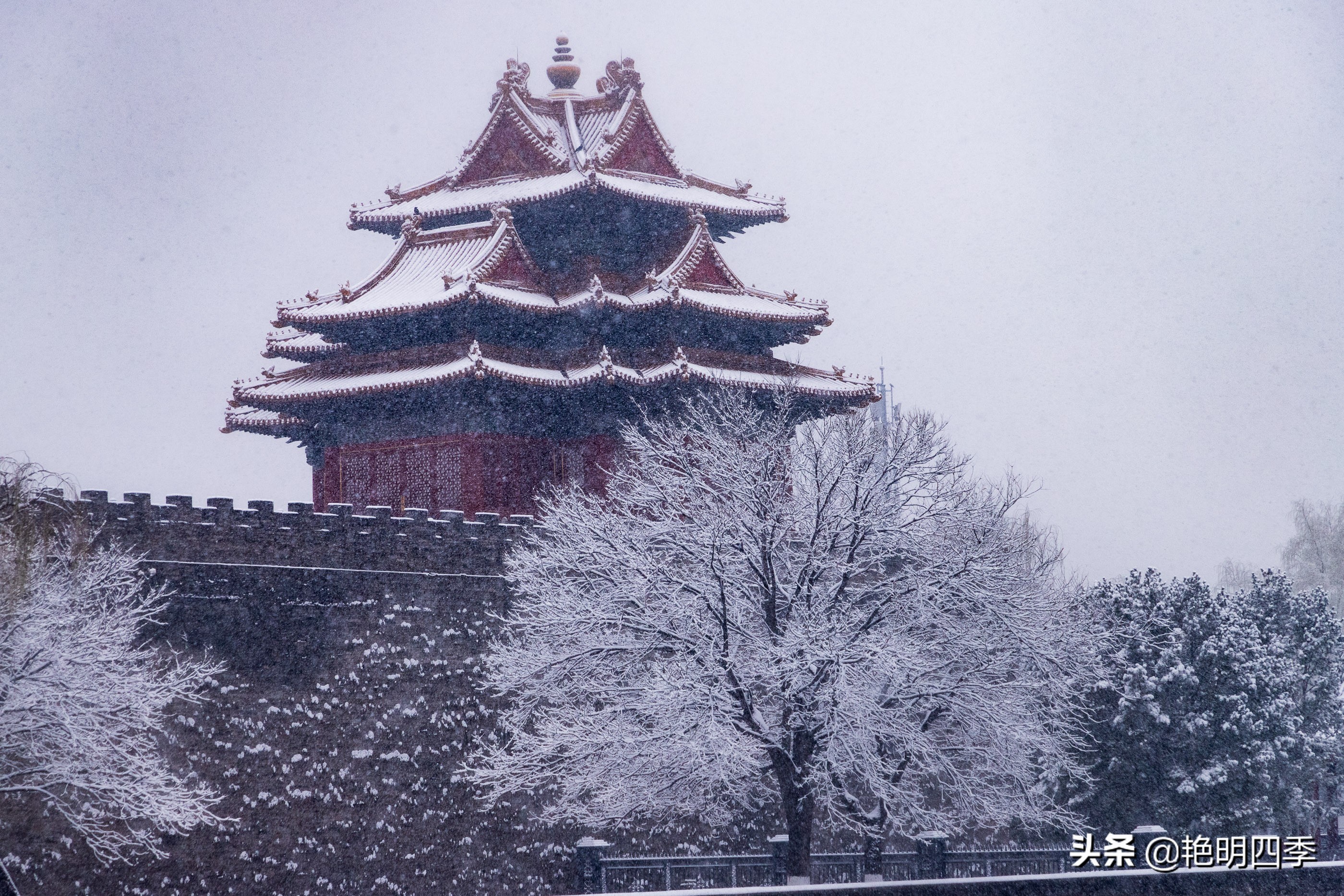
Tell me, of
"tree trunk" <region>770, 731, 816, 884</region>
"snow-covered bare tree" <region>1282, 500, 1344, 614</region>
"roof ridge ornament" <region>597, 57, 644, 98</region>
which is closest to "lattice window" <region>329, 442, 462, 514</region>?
"tree trunk" <region>770, 731, 816, 884</region>

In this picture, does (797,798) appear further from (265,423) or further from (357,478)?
(265,423)

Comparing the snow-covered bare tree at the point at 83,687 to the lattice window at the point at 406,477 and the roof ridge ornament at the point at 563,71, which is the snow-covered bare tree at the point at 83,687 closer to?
the lattice window at the point at 406,477

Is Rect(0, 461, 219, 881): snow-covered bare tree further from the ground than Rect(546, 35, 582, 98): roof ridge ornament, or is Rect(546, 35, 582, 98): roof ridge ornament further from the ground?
Rect(546, 35, 582, 98): roof ridge ornament

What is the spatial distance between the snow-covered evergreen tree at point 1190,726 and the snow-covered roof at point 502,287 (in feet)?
23.6

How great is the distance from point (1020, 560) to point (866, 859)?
15.6 ft

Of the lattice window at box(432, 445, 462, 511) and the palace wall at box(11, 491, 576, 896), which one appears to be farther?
the lattice window at box(432, 445, 462, 511)

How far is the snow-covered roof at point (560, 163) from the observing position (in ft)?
78.9

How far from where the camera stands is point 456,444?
71.3 feet

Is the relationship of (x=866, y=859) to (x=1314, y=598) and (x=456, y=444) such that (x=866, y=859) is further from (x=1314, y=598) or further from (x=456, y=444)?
(x=1314, y=598)

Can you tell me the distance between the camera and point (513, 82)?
2514 centimetres

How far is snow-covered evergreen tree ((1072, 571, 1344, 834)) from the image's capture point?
67.9 ft

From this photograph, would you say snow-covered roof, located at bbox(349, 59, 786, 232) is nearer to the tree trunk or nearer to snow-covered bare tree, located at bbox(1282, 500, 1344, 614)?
the tree trunk

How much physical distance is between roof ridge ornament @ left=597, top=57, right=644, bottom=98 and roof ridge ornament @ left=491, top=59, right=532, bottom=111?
55.7 inches

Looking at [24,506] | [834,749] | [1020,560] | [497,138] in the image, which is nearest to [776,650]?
[834,749]
